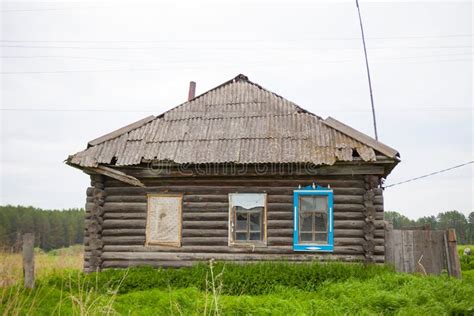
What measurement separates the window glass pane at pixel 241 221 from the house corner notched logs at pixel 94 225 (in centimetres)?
362

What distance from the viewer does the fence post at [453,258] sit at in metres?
11.1

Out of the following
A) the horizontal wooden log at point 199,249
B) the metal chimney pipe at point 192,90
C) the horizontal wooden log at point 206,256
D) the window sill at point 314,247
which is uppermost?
the metal chimney pipe at point 192,90

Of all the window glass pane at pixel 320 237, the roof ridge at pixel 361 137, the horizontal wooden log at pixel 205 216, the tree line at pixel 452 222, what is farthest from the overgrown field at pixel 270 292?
the tree line at pixel 452 222

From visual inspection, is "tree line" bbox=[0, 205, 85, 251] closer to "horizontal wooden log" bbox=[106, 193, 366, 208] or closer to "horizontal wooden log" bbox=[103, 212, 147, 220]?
"horizontal wooden log" bbox=[103, 212, 147, 220]

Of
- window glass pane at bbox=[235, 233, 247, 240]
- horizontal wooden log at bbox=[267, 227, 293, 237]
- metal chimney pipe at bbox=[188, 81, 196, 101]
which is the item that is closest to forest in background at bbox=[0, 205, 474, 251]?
metal chimney pipe at bbox=[188, 81, 196, 101]

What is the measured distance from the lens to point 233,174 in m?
11.6

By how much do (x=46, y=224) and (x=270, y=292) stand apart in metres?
46.6

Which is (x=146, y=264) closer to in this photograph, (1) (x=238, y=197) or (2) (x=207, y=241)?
(2) (x=207, y=241)

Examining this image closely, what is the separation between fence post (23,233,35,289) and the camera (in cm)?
935

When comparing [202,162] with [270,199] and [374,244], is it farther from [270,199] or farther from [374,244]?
[374,244]

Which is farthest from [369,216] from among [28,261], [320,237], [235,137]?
[28,261]

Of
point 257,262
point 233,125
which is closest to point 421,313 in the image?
point 257,262

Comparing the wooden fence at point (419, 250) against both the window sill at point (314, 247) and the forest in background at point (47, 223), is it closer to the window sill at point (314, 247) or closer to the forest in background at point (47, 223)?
the window sill at point (314, 247)

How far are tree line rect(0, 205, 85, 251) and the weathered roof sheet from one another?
38513 mm
